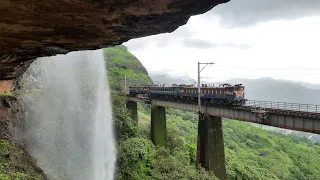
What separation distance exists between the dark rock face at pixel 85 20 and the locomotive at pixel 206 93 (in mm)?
18975

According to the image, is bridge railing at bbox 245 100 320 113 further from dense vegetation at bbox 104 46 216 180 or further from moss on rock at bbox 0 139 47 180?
moss on rock at bbox 0 139 47 180

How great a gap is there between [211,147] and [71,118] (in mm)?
13538

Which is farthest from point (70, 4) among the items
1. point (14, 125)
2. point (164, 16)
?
point (14, 125)

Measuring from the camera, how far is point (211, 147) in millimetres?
24812

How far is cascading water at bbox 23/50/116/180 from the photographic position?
68.0ft

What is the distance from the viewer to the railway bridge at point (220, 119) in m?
17.4

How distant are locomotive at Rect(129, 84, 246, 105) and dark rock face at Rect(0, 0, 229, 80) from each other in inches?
747


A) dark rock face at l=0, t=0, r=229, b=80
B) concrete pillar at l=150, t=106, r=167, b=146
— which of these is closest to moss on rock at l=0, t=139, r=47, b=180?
dark rock face at l=0, t=0, r=229, b=80

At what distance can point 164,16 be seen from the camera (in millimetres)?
5926

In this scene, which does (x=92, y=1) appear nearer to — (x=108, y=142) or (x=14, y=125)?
(x=14, y=125)

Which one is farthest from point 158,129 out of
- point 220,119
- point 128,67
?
point 128,67

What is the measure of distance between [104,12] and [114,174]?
65.3 ft

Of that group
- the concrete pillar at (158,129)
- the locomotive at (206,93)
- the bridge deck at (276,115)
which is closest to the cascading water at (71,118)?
the concrete pillar at (158,129)

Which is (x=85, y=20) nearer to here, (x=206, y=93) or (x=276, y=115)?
(x=276, y=115)
